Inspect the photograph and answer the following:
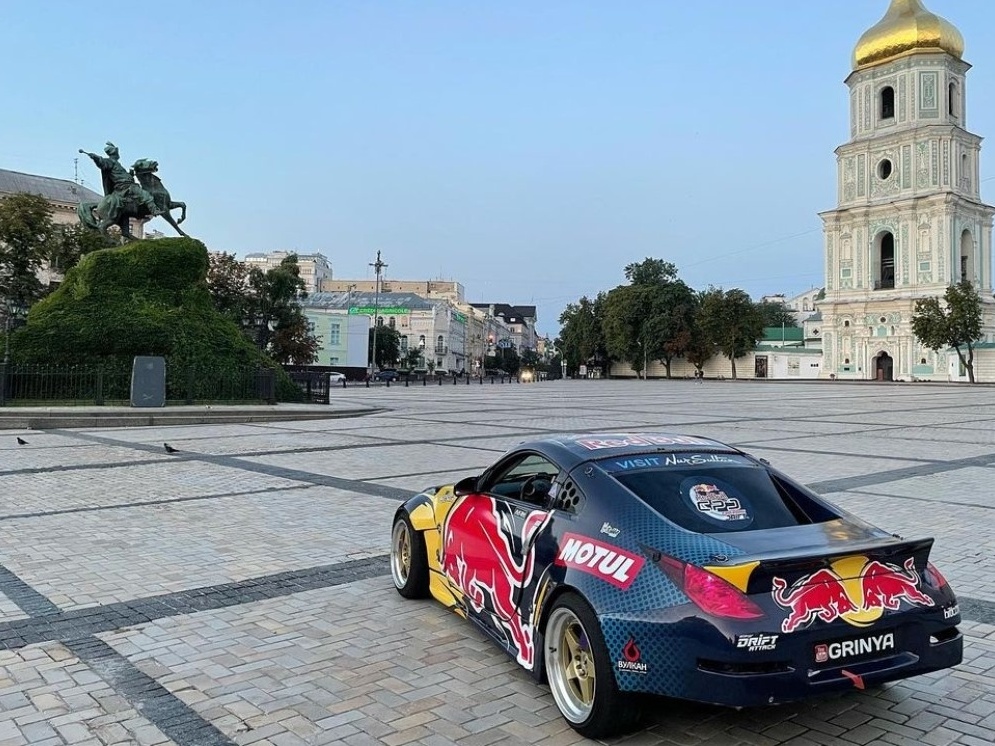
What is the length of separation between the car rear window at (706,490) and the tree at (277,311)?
4647 cm

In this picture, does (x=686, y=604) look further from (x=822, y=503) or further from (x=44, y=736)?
(x=44, y=736)


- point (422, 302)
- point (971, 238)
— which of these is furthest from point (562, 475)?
point (422, 302)

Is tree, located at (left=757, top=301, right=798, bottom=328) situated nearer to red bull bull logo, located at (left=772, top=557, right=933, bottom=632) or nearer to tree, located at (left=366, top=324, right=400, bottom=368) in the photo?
tree, located at (left=366, top=324, right=400, bottom=368)

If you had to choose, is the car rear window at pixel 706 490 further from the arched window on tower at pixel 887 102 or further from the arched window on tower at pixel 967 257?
the arched window on tower at pixel 887 102

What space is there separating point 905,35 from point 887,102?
242 inches

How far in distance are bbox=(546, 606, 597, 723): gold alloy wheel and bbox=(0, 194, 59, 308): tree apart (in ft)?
114

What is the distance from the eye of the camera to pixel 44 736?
3.56 meters

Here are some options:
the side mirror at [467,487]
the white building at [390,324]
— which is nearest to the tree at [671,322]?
the white building at [390,324]

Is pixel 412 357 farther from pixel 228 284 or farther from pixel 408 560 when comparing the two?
pixel 408 560

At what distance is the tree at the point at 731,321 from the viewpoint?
284 ft

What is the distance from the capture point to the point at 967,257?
76.8m

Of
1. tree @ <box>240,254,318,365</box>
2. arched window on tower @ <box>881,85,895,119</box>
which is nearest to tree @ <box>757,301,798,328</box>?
arched window on tower @ <box>881,85,895,119</box>

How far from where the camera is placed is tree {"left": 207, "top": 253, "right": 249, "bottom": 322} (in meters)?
47.1

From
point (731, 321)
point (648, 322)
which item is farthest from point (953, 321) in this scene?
point (648, 322)
